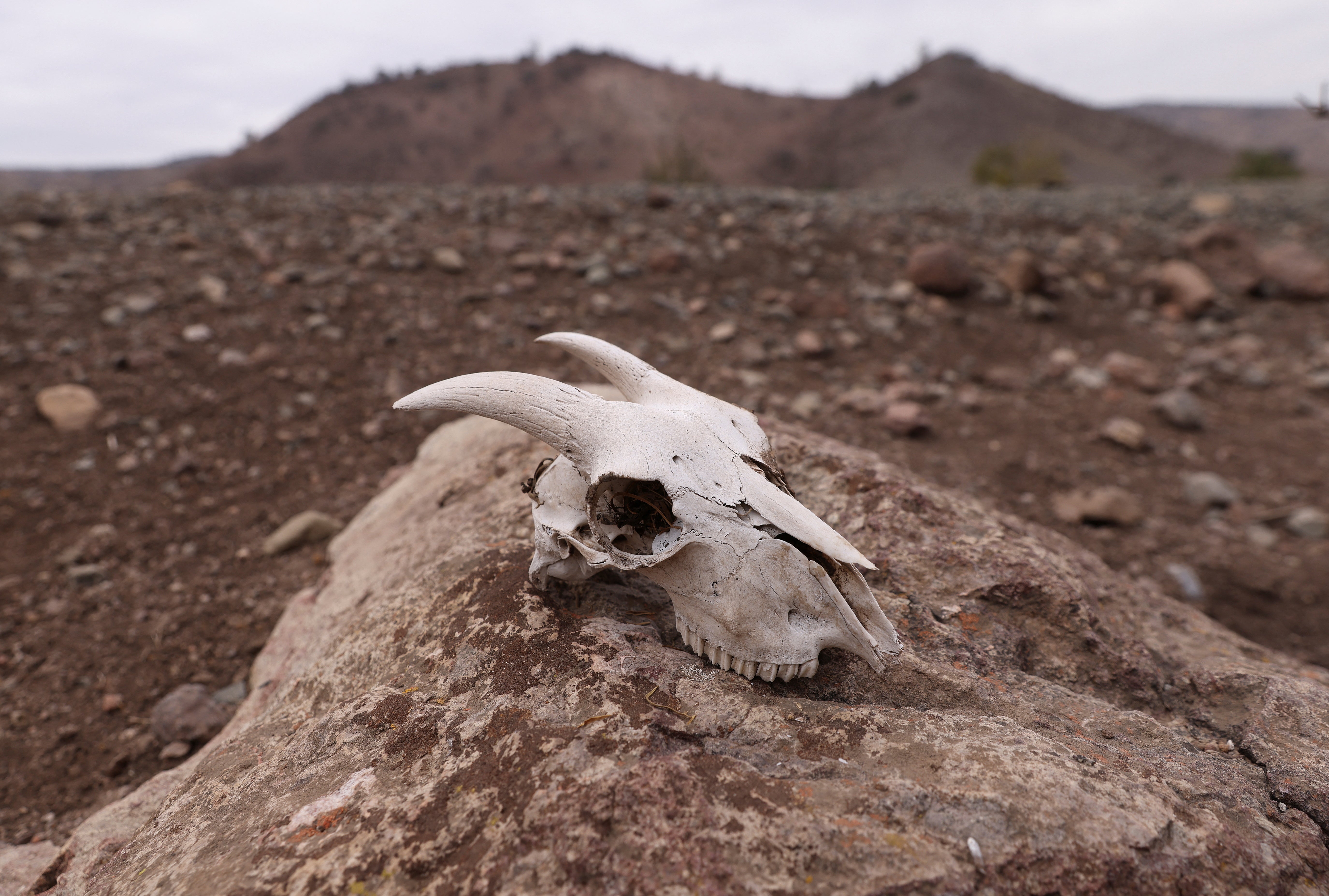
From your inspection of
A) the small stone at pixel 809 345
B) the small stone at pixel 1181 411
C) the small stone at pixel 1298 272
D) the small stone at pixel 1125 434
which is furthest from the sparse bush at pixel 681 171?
the small stone at pixel 1125 434

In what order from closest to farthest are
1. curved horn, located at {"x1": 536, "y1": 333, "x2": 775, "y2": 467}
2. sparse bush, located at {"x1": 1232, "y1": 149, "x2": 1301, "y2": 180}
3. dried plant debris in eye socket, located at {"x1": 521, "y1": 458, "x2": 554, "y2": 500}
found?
curved horn, located at {"x1": 536, "y1": 333, "x2": 775, "y2": 467}
dried plant debris in eye socket, located at {"x1": 521, "y1": 458, "x2": 554, "y2": 500}
sparse bush, located at {"x1": 1232, "y1": 149, "x2": 1301, "y2": 180}

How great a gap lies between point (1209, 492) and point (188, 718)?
631 centimetres

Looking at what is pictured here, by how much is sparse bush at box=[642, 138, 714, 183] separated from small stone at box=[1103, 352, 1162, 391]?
415 inches

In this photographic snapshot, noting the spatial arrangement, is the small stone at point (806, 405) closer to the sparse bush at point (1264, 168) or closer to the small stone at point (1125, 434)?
the small stone at point (1125, 434)

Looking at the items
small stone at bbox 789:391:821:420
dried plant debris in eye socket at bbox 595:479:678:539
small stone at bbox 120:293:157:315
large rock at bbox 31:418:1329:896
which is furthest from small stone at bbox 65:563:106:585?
small stone at bbox 789:391:821:420

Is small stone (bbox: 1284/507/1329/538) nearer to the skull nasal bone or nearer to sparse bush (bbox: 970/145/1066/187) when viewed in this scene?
the skull nasal bone

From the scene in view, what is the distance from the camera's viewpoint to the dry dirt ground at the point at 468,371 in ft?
12.5

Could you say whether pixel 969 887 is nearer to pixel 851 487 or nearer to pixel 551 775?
pixel 551 775

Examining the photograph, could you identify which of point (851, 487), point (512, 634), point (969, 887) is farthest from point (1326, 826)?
point (512, 634)

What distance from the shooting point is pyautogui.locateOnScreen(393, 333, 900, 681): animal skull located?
1899mm

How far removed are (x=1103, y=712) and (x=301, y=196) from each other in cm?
898

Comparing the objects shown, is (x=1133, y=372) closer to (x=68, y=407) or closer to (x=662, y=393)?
(x=662, y=393)

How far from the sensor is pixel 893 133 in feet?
109

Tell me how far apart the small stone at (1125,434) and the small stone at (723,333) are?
3.04m
